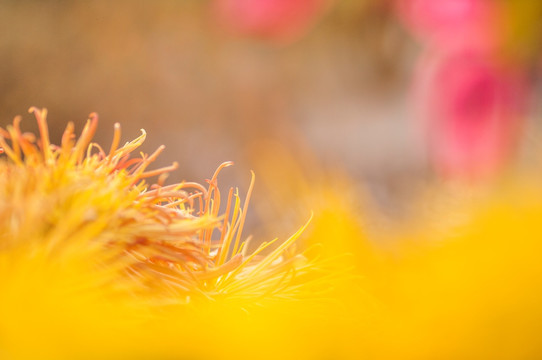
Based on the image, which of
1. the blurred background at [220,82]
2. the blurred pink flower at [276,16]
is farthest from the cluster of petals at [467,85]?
the blurred background at [220,82]

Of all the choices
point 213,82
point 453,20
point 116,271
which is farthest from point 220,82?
point 116,271

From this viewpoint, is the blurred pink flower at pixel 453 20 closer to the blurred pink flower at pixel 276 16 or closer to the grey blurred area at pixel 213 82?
the blurred pink flower at pixel 276 16

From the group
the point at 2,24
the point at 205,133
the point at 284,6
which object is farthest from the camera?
the point at 205,133

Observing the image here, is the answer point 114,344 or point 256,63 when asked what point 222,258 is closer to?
point 114,344

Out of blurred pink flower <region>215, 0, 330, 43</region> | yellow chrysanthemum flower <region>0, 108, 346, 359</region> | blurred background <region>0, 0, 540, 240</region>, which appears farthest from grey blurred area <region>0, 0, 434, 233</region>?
yellow chrysanthemum flower <region>0, 108, 346, 359</region>

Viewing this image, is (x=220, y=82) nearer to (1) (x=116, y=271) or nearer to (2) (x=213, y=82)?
(2) (x=213, y=82)

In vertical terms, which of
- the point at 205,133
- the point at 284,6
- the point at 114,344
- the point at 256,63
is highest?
the point at 256,63

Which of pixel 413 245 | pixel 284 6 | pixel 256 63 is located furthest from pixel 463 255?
pixel 256 63
